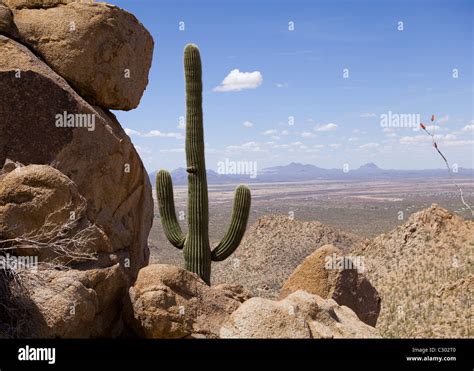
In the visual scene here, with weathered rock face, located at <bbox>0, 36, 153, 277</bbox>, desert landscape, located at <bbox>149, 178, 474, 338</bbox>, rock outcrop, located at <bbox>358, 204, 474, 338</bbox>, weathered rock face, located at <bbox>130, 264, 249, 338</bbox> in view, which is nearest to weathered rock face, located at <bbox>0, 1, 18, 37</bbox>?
weathered rock face, located at <bbox>0, 36, 153, 277</bbox>

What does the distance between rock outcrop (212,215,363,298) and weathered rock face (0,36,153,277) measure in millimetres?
11106

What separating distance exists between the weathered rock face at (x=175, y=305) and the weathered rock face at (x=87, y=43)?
336 cm

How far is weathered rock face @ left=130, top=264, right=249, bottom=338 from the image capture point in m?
7.45

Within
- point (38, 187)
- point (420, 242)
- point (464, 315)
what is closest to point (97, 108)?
point (38, 187)

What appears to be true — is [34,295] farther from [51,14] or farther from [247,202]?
[247,202]

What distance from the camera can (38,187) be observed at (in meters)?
7.35

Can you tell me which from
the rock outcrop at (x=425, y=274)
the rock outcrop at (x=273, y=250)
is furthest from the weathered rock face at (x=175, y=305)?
the rock outcrop at (x=273, y=250)

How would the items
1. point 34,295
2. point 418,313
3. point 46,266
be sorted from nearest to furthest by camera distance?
point 34,295, point 46,266, point 418,313

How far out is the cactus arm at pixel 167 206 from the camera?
11.6 metres

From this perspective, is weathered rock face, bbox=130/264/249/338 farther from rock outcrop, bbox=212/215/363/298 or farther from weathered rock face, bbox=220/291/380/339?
rock outcrop, bbox=212/215/363/298

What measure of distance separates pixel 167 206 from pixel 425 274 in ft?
28.5

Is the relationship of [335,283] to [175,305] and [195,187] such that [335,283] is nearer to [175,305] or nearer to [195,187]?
[195,187]

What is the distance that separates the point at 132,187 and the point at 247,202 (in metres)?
2.49

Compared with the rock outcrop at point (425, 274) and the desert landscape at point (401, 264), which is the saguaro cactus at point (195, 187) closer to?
the desert landscape at point (401, 264)
